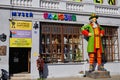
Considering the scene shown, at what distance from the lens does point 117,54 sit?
22.2m

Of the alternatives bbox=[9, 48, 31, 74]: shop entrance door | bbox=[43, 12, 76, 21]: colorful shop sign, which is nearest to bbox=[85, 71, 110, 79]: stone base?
bbox=[43, 12, 76, 21]: colorful shop sign

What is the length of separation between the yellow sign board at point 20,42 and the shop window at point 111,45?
239 inches

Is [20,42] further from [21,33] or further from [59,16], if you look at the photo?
[59,16]

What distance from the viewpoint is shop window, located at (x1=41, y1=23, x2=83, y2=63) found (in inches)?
787

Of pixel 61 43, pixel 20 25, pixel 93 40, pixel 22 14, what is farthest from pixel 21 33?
pixel 93 40

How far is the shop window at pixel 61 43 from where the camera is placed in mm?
19984

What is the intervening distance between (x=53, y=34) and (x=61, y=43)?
0.86 m

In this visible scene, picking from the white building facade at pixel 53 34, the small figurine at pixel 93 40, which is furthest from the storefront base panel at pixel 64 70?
the small figurine at pixel 93 40

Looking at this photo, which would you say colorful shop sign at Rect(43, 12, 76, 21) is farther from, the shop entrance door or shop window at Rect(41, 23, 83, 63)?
the shop entrance door

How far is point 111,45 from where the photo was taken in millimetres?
22234

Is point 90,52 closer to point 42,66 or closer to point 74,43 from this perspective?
point 74,43

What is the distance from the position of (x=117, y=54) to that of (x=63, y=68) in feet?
15.5

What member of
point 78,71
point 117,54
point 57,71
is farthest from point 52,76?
point 117,54

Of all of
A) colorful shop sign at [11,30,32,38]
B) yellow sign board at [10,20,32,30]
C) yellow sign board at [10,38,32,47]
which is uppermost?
yellow sign board at [10,20,32,30]
